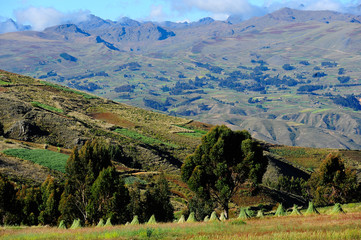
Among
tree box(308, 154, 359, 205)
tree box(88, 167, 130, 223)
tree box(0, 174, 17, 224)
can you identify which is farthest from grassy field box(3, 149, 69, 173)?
tree box(308, 154, 359, 205)

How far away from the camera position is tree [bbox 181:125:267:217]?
3497cm

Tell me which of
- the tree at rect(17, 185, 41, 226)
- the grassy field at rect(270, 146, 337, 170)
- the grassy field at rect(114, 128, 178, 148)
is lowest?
the tree at rect(17, 185, 41, 226)

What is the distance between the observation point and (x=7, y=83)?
397ft

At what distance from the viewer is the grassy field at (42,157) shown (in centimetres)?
5878

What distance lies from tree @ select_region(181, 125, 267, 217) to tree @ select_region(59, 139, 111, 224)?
9.05m

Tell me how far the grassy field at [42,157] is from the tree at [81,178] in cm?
2347

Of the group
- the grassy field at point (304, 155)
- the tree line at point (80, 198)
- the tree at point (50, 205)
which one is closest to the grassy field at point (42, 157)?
the tree line at point (80, 198)

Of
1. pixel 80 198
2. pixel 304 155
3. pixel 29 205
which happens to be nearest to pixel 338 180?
pixel 80 198

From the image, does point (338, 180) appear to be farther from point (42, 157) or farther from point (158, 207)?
point (42, 157)

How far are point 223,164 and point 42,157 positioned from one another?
3834 cm

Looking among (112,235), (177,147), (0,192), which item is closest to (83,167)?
(0,192)

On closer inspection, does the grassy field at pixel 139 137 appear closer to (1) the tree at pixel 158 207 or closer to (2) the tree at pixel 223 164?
(1) the tree at pixel 158 207

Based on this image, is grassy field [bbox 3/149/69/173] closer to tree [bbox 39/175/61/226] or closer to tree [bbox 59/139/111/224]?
tree [bbox 39/175/61/226]

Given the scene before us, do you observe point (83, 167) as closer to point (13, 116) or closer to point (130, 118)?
point (13, 116)
